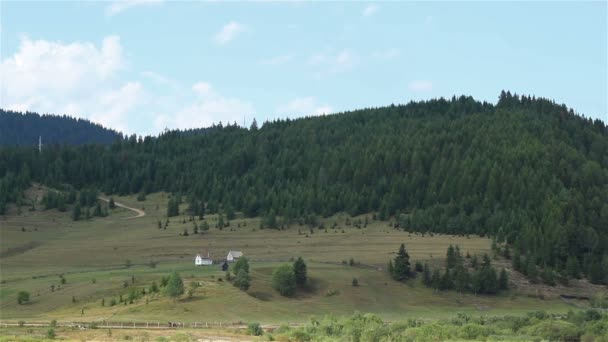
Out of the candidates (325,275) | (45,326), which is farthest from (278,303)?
(45,326)

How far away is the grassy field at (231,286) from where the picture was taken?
127812 millimetres

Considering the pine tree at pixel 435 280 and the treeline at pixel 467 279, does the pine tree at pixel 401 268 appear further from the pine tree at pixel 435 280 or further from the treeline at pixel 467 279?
the pine tree at pixel 435 280

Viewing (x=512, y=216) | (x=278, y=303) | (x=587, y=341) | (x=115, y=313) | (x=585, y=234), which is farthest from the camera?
(x=512, y=216)

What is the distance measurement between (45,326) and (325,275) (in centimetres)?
5130

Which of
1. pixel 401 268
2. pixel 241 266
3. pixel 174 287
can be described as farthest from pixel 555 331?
pixel 241 266

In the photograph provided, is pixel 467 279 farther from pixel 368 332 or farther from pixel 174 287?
pixel 368 332

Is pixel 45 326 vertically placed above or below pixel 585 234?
below

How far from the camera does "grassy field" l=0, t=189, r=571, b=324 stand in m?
128

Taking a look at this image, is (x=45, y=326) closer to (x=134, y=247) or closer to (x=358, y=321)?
(x=358, y=321)

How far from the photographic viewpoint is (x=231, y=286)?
137 m

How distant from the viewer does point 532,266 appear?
521 ft

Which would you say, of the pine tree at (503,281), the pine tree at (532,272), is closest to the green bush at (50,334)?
the pine tree at (503,281)

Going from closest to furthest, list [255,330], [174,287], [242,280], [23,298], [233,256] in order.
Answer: [255,330]
[174,287]
[23,298]
[242,280]
[233,256]

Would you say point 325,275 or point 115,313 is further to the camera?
point 325,275
